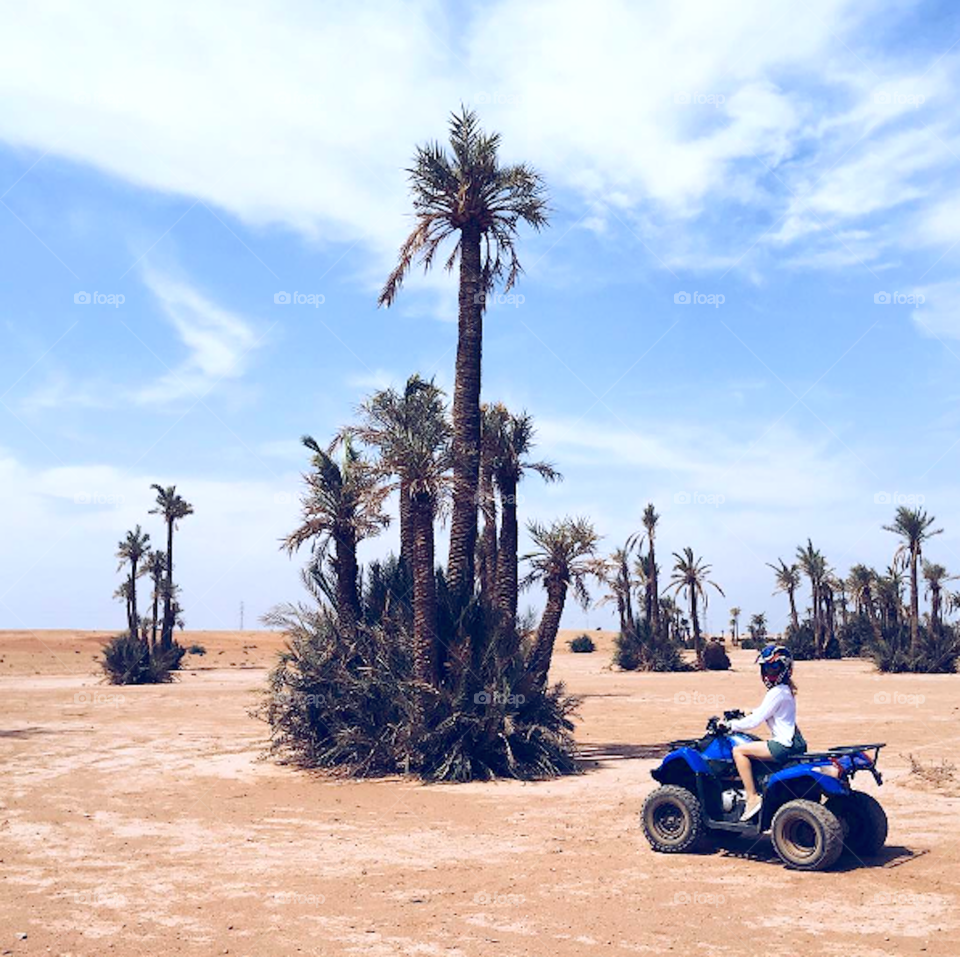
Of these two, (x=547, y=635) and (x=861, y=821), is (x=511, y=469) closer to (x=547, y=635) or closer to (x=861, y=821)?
(x=547, y=635)

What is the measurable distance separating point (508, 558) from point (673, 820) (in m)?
10.7

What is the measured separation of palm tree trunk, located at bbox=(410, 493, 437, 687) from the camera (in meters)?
17.4

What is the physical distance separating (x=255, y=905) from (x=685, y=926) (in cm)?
360

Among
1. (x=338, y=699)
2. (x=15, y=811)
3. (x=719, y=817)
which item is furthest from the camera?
(x=338, y=699)

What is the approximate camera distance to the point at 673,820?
10633 mm

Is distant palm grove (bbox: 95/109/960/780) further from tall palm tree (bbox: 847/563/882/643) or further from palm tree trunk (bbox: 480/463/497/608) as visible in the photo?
tall palm tree (bbox: 847/563/882/643)

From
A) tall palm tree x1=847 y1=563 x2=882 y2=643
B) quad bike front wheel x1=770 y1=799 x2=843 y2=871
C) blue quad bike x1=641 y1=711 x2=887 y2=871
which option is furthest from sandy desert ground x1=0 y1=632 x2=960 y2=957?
tall palm tree x1=847 y1=563 x2=882 y2=643

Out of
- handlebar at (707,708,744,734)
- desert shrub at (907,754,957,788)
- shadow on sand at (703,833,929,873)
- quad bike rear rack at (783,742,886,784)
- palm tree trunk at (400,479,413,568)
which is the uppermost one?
palm tree trunk at (400,479,413,568)

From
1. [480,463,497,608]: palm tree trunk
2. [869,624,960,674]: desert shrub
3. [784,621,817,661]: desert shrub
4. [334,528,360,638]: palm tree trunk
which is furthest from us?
[784,621,817,661]: desert shrub

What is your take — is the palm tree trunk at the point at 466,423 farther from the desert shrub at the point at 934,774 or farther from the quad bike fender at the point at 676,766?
the quad bike fender at the point at 676,766

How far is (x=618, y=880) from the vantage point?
31.4ft

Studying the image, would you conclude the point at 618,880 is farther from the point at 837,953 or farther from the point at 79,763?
the point at 79,763

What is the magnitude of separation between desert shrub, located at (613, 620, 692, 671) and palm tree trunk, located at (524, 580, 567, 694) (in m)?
37.8

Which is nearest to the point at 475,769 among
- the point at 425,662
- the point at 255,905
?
the point at 425,662
